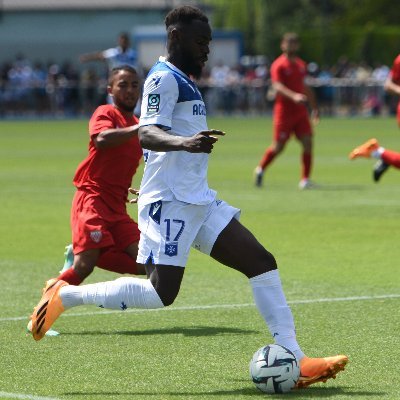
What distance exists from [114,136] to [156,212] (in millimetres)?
1721

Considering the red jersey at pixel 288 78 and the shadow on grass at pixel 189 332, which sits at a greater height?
the shadow on grass at pixel 189 332

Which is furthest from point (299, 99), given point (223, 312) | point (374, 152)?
point (223, 312)

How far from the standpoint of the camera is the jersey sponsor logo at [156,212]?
23.6 ft

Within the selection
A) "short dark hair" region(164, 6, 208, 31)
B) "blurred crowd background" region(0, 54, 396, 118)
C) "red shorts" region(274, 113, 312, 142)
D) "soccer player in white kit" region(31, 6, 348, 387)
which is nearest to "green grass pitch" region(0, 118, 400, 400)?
"soccer player in white kit" region(31, 6, 348, 387)

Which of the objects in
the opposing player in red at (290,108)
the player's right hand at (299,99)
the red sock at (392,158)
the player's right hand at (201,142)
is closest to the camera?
the player's right hand at (201,142)

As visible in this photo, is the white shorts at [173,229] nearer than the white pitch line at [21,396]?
No

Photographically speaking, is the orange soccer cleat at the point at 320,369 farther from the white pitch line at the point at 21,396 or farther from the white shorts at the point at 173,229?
the white pitch line at the point at 21,396

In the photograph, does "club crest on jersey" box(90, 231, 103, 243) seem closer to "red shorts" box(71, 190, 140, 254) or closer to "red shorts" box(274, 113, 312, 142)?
"red shorts" box(71, 190, 140, 254)

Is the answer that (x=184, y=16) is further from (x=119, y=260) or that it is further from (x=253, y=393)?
(x=119, y=260)

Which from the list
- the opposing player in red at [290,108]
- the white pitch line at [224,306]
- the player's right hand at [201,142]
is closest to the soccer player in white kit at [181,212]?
the player's right hand at [201,142]

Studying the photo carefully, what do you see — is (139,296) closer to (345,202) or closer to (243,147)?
(345,202)

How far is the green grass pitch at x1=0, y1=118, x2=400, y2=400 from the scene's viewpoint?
7215 mm

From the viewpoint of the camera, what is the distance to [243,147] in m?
31.8

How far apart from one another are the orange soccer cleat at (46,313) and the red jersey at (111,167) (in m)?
1.68
